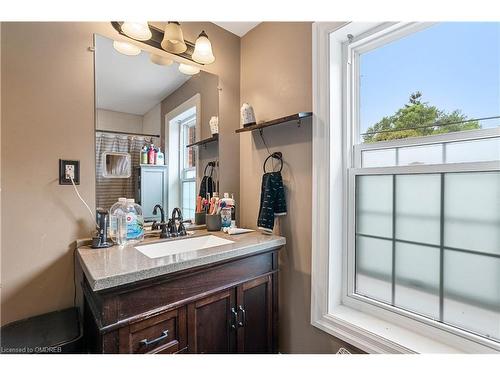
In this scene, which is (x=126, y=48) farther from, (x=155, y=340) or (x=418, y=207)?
(x=418, y=207)

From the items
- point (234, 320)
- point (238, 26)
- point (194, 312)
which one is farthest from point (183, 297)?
point (238, 26)

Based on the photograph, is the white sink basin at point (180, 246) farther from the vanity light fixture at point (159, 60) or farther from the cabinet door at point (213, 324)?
the vanity light fixture at point (159, 60)

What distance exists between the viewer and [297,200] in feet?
4.76

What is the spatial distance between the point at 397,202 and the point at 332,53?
87cm

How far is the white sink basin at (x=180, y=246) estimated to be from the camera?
1.23 meters

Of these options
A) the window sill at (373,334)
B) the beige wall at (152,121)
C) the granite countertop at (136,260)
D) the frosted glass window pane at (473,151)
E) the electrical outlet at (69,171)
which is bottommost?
the window sill at (373,334)

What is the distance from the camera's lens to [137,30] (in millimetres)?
1280

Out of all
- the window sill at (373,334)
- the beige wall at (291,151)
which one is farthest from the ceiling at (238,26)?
the window sill at (373,334)

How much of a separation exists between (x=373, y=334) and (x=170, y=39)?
6.32ft

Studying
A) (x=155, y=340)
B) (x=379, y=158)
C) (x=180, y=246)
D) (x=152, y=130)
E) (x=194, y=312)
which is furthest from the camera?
(x=152, y=130)

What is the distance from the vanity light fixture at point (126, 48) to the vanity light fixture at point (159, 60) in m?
0.08
